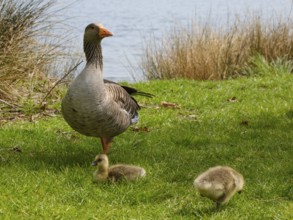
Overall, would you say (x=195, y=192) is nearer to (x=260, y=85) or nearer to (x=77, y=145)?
(x=77, y=145)

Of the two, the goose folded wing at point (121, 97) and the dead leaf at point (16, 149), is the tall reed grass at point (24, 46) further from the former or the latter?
the goose folded wing at point (121, 97)

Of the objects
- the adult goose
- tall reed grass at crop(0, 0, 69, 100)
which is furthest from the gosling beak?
tall reed grass at crop(0, 0, 69, 100)

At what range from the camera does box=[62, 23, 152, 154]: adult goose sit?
7453 mm

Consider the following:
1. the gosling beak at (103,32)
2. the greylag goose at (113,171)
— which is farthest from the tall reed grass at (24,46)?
the greylag goose at (113,171)

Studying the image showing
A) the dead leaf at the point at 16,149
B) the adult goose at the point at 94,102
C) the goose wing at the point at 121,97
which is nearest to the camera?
the adult goose at the point at 94,102

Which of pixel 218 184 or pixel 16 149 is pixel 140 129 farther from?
pixel 218 184

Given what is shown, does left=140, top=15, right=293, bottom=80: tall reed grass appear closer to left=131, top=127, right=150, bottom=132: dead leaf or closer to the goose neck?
left=131, top=127, right=150, bottom=132: dead leaf

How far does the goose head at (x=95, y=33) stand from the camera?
7.89m

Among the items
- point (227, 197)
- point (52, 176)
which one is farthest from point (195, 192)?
point (52, 176)

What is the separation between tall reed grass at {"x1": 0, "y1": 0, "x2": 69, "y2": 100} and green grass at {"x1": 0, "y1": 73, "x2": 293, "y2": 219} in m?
1.51

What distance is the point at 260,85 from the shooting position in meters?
13.2

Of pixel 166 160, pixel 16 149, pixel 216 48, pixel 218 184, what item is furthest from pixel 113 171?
pixel 216 48

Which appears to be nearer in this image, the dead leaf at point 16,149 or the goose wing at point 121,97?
the goose wing at point 121,97

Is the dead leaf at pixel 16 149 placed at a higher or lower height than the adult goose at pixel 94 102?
lower
